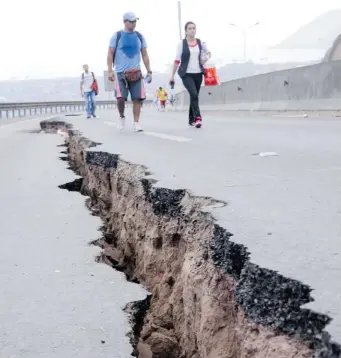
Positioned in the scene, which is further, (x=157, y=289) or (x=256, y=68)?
(x=256, y=68)

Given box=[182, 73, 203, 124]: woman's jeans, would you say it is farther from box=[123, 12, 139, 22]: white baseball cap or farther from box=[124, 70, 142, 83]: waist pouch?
box=[123, 12, 139, 22]: white baseball cap

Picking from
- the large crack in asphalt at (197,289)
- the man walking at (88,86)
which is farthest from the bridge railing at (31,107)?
the large crack in asphalt at (197,289)

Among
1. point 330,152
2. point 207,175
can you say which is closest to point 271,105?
point 330,152

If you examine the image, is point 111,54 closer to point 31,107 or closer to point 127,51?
point 127,51

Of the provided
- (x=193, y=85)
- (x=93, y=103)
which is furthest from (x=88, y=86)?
(x=193, y=85)

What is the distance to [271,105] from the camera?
14.9 m

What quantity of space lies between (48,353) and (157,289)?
3.01 feet

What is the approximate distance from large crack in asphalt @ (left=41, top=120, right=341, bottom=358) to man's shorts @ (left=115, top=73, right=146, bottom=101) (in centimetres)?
486

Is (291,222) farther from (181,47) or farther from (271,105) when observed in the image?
(271,105)

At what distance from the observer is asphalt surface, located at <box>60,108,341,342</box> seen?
6.80ft

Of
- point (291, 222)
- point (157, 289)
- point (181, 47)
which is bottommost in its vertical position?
point (157, 289)

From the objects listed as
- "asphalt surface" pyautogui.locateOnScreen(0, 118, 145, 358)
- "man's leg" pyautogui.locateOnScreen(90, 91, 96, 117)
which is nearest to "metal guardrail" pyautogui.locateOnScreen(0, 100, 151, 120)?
"man's leg" pyautogui.locateOnScreen(90, 91, 96, 117)

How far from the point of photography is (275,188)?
3676mm

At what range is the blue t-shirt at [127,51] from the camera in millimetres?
8820
